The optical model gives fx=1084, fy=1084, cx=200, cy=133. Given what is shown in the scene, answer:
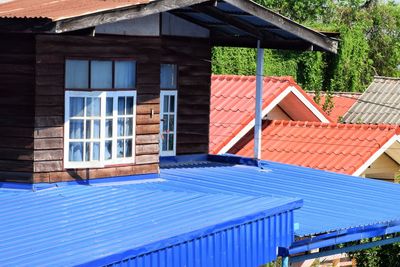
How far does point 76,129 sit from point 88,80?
587 millimetres

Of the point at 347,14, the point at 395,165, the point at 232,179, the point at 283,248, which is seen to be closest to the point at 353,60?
the point at 347,14

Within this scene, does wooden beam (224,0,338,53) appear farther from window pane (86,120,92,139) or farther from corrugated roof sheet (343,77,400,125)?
corrugated roof sheet (343,77,400,125)

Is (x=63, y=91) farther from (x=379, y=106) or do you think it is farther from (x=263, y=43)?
(x=379, y=106)

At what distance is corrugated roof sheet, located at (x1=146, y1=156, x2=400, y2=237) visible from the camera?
11914 millimetres

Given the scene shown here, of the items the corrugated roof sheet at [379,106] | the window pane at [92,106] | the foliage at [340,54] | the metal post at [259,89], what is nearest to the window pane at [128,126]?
the window pane at [92,106]

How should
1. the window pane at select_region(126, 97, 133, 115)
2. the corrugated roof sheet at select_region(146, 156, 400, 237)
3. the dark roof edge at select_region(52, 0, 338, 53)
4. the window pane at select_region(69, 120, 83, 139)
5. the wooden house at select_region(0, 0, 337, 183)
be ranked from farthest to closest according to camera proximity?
the window pane at select_region(126, 97, 133, 115), the window pane at select_region(69, 120, 83, 139), the wooden house at select_region(0, 0, 337, 183), the corrugated roof sheet at select_region(146, 156, 400, 237), the dark roof edge at select_region(52, 0, 338, 53)

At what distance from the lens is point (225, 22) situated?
14211 mm

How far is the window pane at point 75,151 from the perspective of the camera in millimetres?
12602

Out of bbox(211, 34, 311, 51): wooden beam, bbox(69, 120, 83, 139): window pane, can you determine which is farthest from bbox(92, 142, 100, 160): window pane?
bbox(211, 34, 311, 51): wooden beam

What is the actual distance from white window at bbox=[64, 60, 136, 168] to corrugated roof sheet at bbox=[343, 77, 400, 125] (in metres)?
13.5

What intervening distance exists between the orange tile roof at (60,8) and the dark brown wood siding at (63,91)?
35 cm

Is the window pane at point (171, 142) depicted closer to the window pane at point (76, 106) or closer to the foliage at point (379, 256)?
the window pane at point (76, 106)

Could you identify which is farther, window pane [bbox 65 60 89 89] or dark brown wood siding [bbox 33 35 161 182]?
window pane [bbox 65 60 89 89]

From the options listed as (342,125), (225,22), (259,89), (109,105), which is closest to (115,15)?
(109,105)
